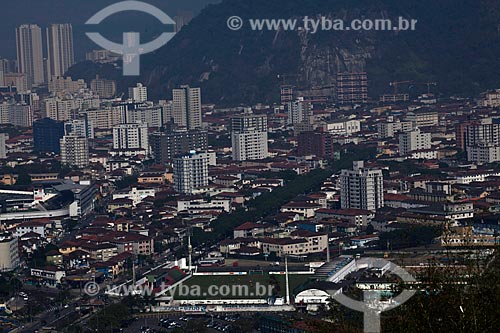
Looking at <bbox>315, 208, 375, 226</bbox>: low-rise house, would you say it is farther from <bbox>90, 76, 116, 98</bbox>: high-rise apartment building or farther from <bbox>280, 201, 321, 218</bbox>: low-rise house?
<bbox>90, 76, 116, 98</bbox>: high-rise apartment building

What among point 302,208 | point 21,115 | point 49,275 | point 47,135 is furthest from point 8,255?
point 21,115

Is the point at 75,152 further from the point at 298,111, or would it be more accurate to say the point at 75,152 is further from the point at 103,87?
the point at 103,87

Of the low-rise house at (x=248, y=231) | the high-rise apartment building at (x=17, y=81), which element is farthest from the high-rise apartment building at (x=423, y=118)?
the high-rise apartment building at (x=17, y=81)

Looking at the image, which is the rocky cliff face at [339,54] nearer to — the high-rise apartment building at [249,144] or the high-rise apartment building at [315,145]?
the high-rise apartment building at [315,145]

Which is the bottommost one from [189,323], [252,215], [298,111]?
[189,323]

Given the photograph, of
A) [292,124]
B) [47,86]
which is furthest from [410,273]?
[47,86]

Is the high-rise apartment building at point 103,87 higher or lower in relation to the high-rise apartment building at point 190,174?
higher

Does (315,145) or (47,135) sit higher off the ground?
(47,135)
